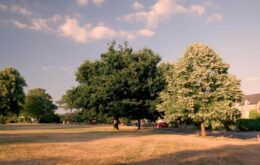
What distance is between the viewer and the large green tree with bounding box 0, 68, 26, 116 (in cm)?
8556

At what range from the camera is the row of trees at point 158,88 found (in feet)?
131

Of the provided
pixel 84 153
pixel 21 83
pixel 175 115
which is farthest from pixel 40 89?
pixel 84 153

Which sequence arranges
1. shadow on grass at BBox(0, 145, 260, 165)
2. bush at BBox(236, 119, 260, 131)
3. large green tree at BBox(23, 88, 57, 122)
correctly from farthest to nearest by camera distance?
large green tree at BBox(23, 88, 57, 122)
bush at BBox(236, 119, 260, 131)
shadow on grass at BBox(0, 145, 260, 165)

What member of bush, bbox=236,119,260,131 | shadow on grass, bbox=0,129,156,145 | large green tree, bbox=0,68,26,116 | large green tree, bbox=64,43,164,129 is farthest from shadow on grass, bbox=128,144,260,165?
large green tree, bbox=0,68,26,116

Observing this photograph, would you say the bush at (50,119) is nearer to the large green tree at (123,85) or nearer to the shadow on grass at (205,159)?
the large green tree at (123,85)

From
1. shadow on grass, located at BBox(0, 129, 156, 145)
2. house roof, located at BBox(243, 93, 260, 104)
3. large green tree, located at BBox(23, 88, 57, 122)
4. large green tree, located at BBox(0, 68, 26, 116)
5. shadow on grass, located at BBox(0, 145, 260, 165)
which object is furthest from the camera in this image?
large green tree, located at BBox(23, 88, 57, 122)

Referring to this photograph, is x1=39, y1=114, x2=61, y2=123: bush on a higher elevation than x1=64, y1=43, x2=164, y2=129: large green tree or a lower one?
lower

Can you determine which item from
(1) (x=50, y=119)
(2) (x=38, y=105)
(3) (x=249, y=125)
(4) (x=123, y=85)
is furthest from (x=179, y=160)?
(1) (x=50, y=119)

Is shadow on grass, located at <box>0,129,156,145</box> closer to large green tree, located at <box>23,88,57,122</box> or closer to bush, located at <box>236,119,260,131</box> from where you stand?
bush, located at <box>236,119,260,131</box>

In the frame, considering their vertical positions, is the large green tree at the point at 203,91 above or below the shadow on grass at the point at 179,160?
above

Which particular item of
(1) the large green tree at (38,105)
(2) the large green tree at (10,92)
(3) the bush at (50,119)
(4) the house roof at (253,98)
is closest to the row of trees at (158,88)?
(2) the large green tree at (10,92)

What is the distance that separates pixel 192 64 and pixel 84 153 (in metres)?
26.4

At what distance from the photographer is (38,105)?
5285 inches

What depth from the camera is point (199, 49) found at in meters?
42.1
